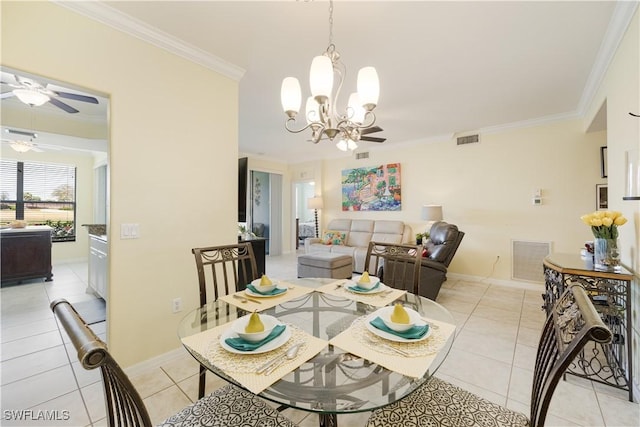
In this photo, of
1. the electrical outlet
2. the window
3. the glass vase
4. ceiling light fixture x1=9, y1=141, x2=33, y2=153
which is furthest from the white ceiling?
the window

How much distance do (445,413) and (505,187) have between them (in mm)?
4326

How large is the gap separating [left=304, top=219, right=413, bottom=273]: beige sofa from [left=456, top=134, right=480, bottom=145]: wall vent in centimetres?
182

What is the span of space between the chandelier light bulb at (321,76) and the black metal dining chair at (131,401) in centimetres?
146

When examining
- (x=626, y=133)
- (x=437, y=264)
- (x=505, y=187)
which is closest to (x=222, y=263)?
(x=437, y=264)

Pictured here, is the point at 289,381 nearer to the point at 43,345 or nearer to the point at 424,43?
the point at 424,43

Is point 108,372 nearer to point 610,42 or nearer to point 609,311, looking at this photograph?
point 609,311

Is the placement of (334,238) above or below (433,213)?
below

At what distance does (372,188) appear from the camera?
5.88 meters

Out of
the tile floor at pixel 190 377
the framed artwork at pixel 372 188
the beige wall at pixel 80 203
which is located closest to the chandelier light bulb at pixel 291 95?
the tile floor at pixel 190 377

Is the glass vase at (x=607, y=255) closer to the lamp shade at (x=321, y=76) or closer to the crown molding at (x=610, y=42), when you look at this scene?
the crown molding at (x=610, y=42)

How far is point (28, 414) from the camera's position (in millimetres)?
1616

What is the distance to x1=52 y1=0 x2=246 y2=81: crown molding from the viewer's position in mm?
1782

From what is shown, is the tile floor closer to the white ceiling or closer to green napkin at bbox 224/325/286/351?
green napkin at bbox 224/325/286/351

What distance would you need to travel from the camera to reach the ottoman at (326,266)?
13.7ft
